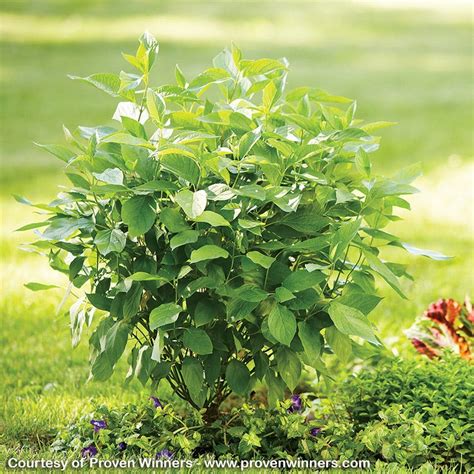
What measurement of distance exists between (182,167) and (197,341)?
1.86 ft

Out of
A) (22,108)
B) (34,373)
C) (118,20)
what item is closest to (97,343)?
(34,373)

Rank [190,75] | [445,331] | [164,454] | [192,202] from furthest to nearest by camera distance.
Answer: [190,75] → [445,331] → [164,454] → [192,202]

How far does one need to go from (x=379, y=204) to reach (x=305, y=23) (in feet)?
54.5

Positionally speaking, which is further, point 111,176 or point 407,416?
point 407,416

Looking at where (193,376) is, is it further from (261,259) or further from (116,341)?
(261,259)

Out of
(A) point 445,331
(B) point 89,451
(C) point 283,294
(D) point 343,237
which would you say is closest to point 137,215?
(C) point 283,294

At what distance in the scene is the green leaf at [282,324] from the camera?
2783 mm

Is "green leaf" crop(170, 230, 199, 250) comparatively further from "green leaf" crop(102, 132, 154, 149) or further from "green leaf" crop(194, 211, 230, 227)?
"green leaf" crop(102, 132, 154, 149)

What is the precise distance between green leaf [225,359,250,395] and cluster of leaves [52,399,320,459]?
151 mm

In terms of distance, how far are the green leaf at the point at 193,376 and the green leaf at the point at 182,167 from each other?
0.61m

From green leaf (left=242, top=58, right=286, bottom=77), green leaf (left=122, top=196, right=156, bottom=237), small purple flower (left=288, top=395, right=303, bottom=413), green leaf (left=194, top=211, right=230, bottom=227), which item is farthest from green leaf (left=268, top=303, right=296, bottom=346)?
green leaf (left=242, top=58, right=286, bottom=77)

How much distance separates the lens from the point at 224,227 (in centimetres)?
298

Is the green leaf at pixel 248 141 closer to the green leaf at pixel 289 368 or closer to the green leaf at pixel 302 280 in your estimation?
the green leaf at pixel 302 280

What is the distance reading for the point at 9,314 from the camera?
5.23m
